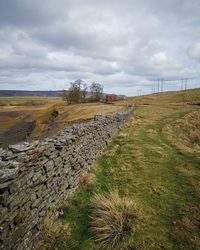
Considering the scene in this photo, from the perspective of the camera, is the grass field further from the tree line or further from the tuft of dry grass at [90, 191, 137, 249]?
the tree line

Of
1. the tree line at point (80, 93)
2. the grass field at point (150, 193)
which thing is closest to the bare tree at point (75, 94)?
the tree line at point (80, 93)

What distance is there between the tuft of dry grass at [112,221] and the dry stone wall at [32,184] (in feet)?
4.82

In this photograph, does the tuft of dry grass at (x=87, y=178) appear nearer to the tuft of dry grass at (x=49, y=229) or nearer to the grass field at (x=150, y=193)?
the grass field at (x=150, y=193)

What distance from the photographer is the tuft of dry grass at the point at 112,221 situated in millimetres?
6375

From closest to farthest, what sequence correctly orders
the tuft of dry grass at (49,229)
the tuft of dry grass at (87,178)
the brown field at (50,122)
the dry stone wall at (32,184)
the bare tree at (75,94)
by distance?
the dry stone wall at (32,184) → the tuft of dry grass at (49,229) → the tuft of dry grass at (87,178) → the brown field at (50,122) → the bare tree at (75,94)

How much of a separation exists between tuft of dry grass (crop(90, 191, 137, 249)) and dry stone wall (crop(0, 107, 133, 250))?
147 centimetres

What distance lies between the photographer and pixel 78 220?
740 centimetres

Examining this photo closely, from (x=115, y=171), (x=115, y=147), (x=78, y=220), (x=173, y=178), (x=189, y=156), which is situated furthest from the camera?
(x=115, y=147)

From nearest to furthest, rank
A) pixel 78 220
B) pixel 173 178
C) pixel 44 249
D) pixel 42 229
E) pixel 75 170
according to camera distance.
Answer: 1. pixel 44 249
2. pixel 42 229
3. pixel 78 220
4. pixel 75 170
5. pixel 173 178

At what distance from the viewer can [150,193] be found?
29.5 feet

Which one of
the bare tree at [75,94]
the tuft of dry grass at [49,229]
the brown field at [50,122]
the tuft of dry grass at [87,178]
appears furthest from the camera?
the bare tree at [75,94]

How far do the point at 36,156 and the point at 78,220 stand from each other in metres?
2.68

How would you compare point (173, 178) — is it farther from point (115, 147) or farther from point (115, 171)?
point (115, 147)

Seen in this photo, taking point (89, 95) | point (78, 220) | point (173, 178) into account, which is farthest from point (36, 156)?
point (89, 95)
